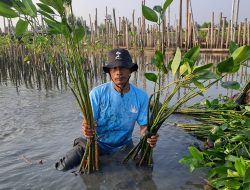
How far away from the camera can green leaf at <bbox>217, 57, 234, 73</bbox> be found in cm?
250

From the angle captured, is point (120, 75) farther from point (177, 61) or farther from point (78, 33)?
point (78, 33)

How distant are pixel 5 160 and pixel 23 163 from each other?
0.93 feet

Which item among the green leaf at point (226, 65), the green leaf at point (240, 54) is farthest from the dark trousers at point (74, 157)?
the green leaf at point (240, 54)

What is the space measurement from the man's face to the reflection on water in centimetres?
93

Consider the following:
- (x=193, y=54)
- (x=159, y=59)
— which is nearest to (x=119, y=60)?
(x=159, y=59)

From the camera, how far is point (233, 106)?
4859 mm

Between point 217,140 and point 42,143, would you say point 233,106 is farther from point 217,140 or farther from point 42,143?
point 42,143

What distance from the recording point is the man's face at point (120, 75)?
10.9 ft

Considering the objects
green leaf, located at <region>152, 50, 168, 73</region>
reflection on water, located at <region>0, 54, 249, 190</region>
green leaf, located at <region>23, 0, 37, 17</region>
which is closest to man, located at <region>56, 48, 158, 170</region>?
reflection on water, located at <region>0, 54, 249, 190</region>

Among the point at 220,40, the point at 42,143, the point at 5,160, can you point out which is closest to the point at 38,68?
the point at 42,143

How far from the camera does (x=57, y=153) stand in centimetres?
428

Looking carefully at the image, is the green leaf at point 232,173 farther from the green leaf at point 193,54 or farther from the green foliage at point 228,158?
the green leaf at point 193,54

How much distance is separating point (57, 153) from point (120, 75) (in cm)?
162

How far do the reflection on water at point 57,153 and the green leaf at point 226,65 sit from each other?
1.35 m
